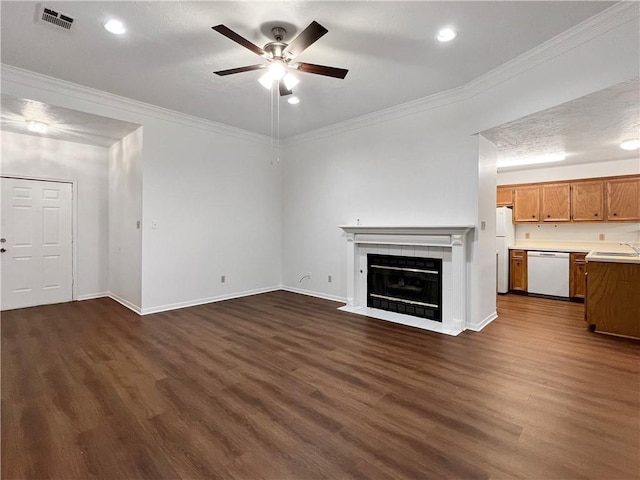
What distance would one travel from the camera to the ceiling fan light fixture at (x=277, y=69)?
2.84 m

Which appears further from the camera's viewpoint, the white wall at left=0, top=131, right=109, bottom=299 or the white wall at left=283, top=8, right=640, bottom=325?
the white wall at left=0, top=131, right=109, bottom=299

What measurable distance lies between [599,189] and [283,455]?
6826 millimetres

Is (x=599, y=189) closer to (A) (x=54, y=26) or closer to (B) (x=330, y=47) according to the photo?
(B) (x=330, y=47)

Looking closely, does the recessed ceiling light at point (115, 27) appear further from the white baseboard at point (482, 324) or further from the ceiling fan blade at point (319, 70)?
the white baseboard at point (482, 324)

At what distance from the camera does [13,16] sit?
2623 millimetres

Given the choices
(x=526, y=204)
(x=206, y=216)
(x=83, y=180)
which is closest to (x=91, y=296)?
(x=83, y=180)

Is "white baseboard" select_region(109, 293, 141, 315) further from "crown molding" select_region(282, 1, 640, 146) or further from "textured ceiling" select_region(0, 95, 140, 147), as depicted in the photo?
"crown molding" select_region(282, 1, 640, 146)

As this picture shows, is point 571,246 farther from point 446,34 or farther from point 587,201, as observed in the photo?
point 446,34

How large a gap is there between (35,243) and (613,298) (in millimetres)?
8481

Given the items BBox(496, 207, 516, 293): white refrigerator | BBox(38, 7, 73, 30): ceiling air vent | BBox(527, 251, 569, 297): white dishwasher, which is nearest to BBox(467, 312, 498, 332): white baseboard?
BBox(496, 207, 516, 293): white refrigerator

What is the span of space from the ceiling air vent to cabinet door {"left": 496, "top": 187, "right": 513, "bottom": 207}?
735 centimetres

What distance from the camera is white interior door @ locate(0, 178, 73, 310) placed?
4.94 metres

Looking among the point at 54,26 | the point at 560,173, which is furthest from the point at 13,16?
the point at 560,173

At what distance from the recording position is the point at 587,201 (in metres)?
5.66
